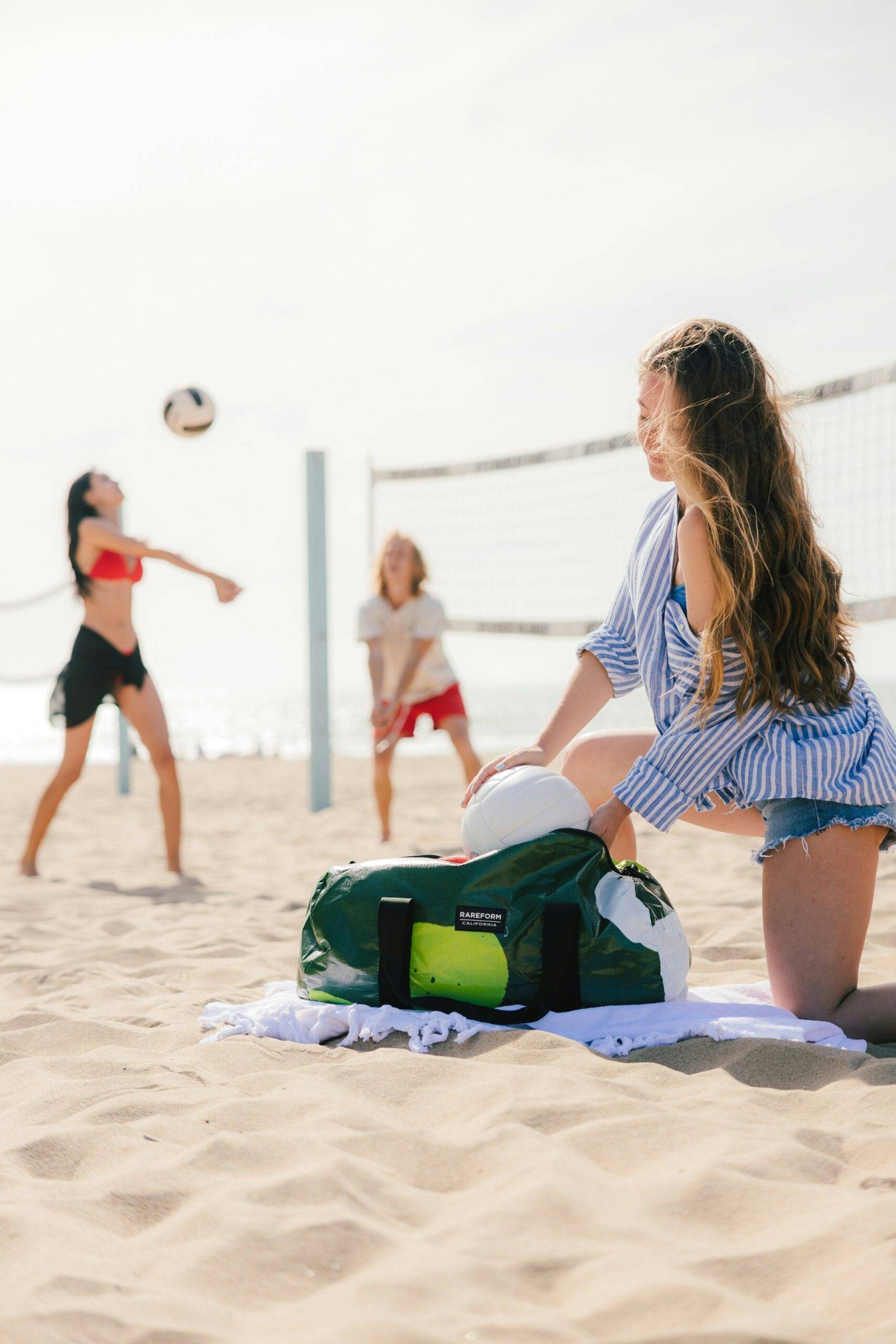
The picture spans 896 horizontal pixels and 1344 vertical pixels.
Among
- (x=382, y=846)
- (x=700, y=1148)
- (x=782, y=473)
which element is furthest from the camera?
(x=382, y=846)


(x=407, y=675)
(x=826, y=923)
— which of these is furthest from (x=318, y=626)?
(x=826, y=923)

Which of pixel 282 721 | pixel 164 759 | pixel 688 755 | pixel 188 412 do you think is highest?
pixel 188 412

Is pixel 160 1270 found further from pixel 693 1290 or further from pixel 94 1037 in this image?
pixel 94 1037

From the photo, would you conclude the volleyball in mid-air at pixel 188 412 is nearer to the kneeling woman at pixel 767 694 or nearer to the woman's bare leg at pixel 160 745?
the woman's bare leg at pixel 160 745

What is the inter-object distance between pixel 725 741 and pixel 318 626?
5.13m

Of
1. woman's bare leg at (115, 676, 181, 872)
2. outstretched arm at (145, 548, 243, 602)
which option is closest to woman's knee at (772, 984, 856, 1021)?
outstretched arm at (145, 548, 243, 602)

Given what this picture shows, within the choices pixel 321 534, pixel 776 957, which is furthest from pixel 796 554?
pixel 321 534

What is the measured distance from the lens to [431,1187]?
56.6 inches

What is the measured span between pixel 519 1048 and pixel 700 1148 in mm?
506

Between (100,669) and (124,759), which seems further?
(124,759)

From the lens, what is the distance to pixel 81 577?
480 centimetres

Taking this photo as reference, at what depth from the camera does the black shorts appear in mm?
4785

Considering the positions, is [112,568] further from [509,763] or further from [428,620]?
[509,763]

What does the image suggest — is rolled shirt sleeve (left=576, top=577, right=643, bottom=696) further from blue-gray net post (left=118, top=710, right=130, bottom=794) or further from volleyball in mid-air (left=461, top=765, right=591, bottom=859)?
blue-gray net post (left=118, top=710, right=130, bottom=794)
